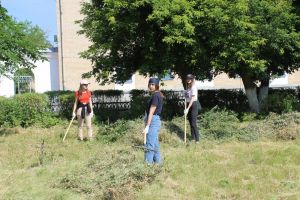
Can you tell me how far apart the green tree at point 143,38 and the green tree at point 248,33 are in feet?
1.46

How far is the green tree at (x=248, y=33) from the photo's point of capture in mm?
14742

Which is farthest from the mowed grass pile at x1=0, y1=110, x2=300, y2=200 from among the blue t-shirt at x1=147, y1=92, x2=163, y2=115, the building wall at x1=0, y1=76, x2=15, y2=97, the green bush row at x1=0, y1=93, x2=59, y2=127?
the building wall at x1=0, y1=76, x2=15, y2=97

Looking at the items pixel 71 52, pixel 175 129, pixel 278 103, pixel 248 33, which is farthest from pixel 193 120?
pixel 71 52

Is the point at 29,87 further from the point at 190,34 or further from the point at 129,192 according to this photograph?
the point at 129,192

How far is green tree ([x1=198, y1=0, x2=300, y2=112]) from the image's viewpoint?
14.7 meters

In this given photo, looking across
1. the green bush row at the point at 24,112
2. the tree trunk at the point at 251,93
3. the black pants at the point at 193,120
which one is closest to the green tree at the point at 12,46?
the green bush row at the point at 24,112

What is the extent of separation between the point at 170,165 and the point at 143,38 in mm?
7341

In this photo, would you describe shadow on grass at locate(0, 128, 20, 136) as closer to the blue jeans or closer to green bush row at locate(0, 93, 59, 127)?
green bush row at locate(0, 93, 59, 127)

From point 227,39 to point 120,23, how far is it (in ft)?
10.4

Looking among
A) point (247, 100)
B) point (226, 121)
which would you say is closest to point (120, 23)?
point (226, 121)

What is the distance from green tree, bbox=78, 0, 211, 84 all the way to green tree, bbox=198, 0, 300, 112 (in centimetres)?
45

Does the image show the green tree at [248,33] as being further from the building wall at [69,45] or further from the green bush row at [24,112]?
the building wall at [69,45]

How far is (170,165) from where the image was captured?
9.27m

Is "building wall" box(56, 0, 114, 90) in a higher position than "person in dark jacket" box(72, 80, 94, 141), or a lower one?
higher
